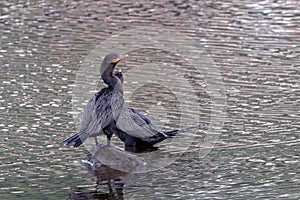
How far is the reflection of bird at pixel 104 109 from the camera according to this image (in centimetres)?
957

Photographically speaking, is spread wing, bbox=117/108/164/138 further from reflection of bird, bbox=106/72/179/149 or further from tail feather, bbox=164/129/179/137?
tail feather, bbox=164/129/179/137

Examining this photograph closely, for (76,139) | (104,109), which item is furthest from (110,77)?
(76,139)

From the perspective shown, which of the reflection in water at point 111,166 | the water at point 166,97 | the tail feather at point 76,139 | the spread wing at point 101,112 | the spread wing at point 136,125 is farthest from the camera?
the spread wing at point 136,125

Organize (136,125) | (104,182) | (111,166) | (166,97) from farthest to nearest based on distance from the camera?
(166,97), (136,125), (111,166), (104,182)

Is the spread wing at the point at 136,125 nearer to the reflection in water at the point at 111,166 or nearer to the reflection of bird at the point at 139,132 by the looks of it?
the reflection of bird at the point at 139,132

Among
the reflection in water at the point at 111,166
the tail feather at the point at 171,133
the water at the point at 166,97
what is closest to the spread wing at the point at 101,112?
the reflection in water at the point at 111,166

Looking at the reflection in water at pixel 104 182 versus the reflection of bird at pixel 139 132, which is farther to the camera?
the reflection of bird at pixel 139 132

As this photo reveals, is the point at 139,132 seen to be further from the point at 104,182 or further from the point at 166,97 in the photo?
the point at 166,97

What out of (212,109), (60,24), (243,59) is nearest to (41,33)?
(60,24)

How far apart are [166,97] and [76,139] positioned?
9.53 ft

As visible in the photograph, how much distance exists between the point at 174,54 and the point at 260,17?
3773 millimetres

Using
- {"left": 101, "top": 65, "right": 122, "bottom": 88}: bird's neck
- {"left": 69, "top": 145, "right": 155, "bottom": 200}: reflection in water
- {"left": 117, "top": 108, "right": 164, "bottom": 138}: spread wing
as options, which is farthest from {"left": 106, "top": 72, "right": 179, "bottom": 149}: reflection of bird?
{"left": 69, "top": 145, "right": 155, "bottom": 200}: reflection in water

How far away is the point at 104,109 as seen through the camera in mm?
9742

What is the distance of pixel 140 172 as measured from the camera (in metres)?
9.23
